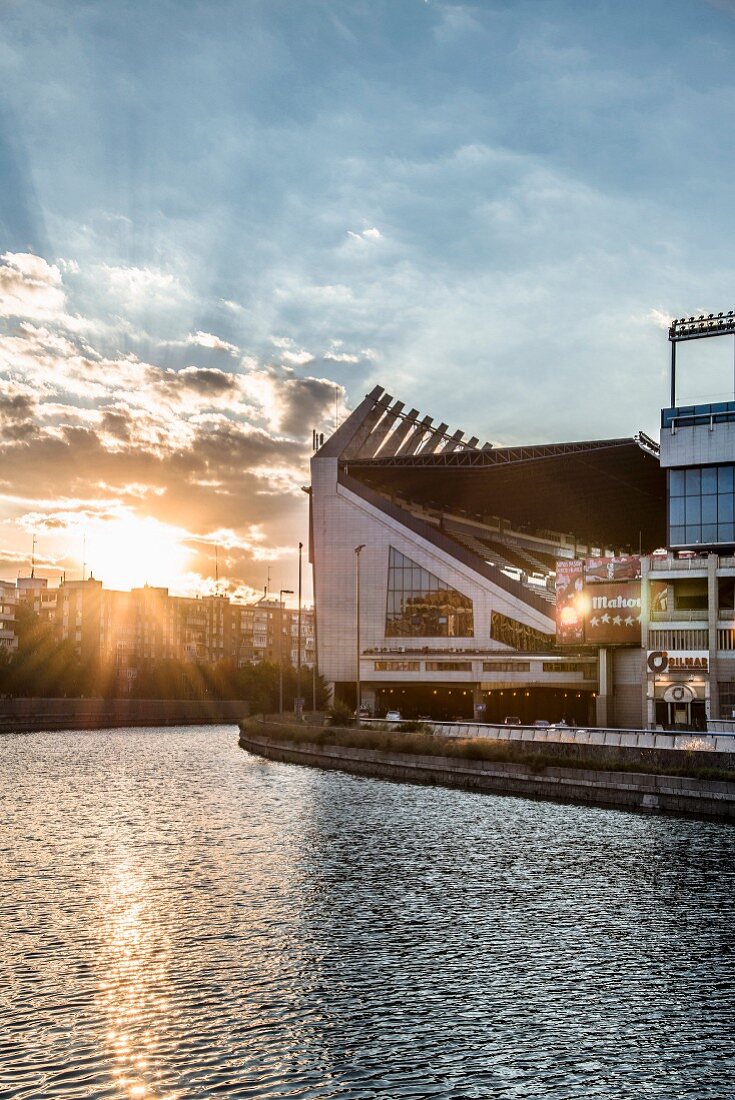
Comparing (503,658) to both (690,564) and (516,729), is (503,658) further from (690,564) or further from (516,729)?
(516,729)

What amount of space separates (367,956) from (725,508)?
201 feet

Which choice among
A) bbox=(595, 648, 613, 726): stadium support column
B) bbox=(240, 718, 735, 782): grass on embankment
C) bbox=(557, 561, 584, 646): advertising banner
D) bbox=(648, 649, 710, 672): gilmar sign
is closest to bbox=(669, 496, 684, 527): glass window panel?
bbox=(557, 561, 584, 646): advertising banner

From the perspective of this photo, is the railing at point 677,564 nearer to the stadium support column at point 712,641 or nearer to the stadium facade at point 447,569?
the stadium support column at point 712,641

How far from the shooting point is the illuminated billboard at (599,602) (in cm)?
8106

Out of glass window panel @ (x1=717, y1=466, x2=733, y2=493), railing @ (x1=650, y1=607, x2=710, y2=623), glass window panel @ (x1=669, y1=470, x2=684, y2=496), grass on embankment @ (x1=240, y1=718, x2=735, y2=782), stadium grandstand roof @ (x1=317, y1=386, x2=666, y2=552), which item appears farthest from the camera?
stadium grandstand roof @ (x1=317, y1=386, x2=666, y2=552)

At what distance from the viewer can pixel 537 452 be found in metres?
105

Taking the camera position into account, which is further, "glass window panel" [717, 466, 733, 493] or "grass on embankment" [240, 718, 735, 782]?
"glass window panel" [717, 466, 733, 493]

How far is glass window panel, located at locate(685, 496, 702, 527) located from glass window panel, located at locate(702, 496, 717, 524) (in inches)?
10.5

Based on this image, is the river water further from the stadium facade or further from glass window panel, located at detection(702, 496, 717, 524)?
the stadium facade

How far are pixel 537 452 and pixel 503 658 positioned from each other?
1983cm

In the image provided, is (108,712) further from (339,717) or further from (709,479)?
(709,479)

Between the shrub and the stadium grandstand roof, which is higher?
the stadium grandstand roof

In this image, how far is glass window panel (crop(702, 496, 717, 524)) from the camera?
3068 inches

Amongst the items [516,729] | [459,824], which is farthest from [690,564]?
[459,824]
